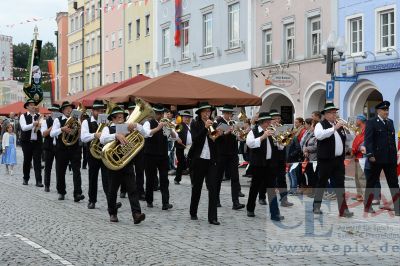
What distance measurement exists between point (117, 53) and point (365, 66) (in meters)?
29.7

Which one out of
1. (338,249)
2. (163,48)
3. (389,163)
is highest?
(163,48)

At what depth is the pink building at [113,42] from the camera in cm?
5203

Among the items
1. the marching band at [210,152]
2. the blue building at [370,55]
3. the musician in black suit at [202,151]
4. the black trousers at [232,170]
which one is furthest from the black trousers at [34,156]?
the blue building at [370,55]

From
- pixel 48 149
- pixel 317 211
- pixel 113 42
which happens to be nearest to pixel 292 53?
pixel 48 149

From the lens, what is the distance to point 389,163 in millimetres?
13031

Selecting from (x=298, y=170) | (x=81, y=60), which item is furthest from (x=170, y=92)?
(x=81, y=60)

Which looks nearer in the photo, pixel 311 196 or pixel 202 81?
→ pixel 311 196

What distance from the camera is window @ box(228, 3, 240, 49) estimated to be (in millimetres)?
34750

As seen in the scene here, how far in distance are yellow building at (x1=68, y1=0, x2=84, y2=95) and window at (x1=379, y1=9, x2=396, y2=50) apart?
41368 mm

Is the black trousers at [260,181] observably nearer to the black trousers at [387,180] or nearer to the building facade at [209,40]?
the black trousers at [387,180]

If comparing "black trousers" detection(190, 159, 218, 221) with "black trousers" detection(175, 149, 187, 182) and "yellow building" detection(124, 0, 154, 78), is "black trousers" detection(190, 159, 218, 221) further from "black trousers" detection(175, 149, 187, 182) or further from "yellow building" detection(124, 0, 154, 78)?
"yellow building" detection(124, 0, 154, 78)

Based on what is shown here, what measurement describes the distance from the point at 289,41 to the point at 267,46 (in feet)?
6.09

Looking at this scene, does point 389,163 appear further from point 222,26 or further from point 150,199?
point 222,26

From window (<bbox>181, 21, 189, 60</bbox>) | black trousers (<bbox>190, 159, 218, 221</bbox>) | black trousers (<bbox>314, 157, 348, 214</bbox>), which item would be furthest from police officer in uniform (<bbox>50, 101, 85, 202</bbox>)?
window (<bbox>181, 21, 189, 60</bbox>)
